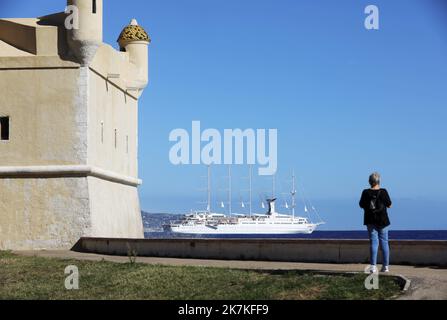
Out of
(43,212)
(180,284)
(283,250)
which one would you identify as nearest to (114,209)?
(43,212)

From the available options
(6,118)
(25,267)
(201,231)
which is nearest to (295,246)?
(25,267)

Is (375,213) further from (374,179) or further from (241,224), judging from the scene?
(241,224)

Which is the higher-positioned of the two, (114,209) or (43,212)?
(43,212)

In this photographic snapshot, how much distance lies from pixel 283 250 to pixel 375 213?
4.48 metres

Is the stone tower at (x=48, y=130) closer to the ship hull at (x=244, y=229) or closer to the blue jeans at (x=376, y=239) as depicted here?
the blue jeans at (x=376, y=239)

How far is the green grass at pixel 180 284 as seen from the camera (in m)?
11.7

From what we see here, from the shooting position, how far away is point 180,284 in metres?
13.3

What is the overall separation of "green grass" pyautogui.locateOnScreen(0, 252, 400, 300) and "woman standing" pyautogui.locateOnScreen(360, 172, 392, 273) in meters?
0.54

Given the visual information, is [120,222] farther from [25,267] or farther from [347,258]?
[347,258]

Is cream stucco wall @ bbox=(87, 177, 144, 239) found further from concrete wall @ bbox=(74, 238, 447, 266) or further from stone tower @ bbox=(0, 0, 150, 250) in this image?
concrete wall @ bbox=(74, 238, 447, 266)

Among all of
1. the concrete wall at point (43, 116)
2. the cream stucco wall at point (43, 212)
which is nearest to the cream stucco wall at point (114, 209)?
the cream stucco wall at point (43, 212)

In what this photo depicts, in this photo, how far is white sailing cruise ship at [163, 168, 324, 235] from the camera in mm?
124562

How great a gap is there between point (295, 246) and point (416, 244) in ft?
9.31

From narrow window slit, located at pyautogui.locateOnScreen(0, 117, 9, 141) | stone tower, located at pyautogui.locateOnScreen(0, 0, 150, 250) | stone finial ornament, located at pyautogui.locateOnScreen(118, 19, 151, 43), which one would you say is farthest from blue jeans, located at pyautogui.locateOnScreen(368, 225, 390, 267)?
stone finial ornament, located at pyautogui.locateOnScreen(118, 19, 151, 43)
